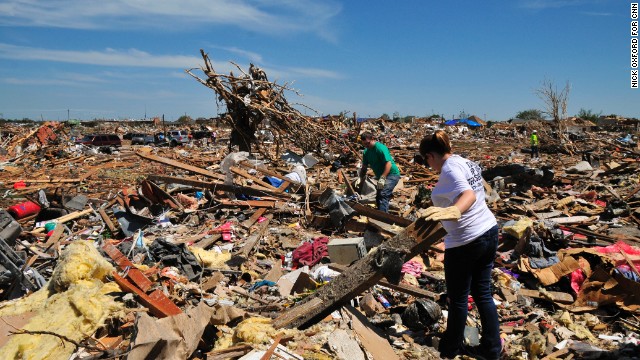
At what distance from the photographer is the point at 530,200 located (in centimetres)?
980

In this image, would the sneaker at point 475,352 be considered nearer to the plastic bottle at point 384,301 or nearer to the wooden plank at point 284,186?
the plastic bottle at point 384,301

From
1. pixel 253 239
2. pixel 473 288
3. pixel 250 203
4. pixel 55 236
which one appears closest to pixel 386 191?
pixel 253 239

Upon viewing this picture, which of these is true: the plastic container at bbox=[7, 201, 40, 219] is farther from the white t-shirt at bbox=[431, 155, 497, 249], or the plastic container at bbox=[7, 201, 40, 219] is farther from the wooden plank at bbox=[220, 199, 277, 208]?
the white t-shirt at bbox=[431, 155, 497, 249]

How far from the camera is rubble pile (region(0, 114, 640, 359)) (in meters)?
3.10

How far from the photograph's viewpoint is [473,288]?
3.20 m

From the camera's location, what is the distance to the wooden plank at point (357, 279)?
3115mm

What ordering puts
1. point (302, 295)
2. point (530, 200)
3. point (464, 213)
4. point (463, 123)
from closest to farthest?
point (464, 213)
point (302, 295)
point (530, 200)
point (463, 123)

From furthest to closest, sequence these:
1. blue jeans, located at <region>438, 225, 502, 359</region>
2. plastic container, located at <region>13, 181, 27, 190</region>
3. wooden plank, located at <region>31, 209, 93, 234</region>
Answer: plastic container, located at <region>13, 181, 27, 190</region>, wooden plank, located at <region>31, 209, 93, 234</region>, blue jeans, located at <region>438, 225, 502, 359</region>

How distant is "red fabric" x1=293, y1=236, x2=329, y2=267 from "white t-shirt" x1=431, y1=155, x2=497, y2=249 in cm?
296

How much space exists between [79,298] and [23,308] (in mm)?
707

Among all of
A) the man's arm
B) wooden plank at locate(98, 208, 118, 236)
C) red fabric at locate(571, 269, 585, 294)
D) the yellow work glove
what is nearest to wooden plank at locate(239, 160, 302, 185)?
the man's arm

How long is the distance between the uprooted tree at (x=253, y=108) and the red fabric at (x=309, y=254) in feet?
25.6

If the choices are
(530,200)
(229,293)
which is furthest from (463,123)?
(229,293)

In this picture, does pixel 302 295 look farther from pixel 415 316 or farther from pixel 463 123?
pixel 463 123
